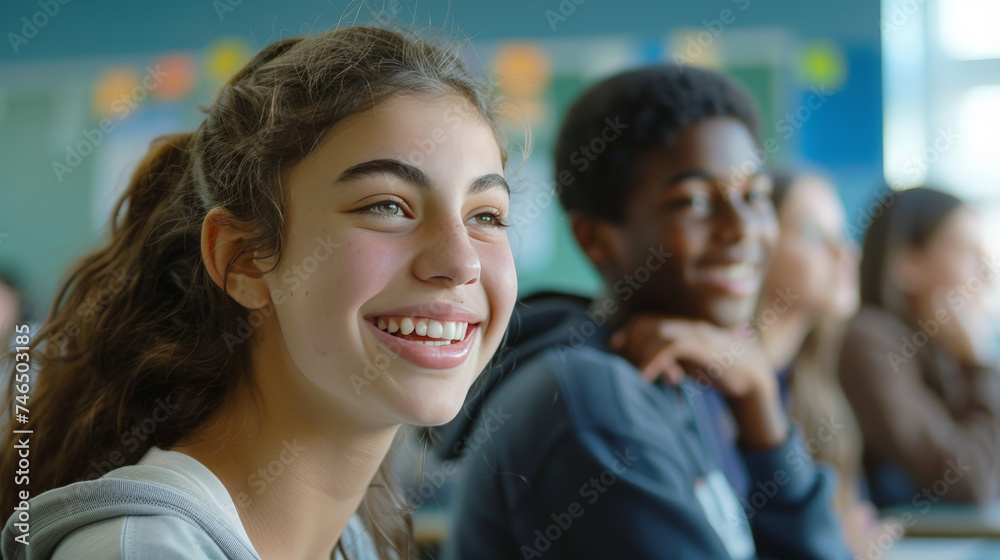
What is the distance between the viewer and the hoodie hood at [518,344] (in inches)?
49.8

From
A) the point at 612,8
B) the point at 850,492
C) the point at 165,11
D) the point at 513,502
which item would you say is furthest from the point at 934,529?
the point at 165,11

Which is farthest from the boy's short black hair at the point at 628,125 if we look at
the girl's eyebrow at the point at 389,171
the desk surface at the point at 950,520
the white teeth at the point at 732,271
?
the desk surface at the point at 950,520

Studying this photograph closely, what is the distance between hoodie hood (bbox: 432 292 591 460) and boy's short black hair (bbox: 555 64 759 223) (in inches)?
7.2

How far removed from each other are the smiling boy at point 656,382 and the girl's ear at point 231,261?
20.8 inches

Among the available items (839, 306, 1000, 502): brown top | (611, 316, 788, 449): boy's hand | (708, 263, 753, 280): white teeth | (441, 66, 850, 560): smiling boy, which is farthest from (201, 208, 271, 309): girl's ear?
(839, 306, 1000, 502): brown top

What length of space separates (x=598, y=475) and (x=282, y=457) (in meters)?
0.54

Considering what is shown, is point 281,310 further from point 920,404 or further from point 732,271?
point 920,404

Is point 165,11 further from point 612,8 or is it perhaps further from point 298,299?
point 298,299

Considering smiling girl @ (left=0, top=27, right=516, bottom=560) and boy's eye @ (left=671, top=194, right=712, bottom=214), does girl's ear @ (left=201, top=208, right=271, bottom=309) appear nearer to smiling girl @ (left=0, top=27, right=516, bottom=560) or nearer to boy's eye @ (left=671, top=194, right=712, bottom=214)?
smiling girl @ (left=0, top=27, right=516, bottom=560)

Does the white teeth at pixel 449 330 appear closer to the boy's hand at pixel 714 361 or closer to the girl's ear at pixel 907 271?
the boy's hand at pixel 714 361

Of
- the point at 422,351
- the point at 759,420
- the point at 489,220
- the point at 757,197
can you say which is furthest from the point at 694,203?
the point at 422,351

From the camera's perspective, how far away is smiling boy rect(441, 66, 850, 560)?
3.69 feet

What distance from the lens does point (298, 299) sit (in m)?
0.65

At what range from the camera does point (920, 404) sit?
5.86ft
